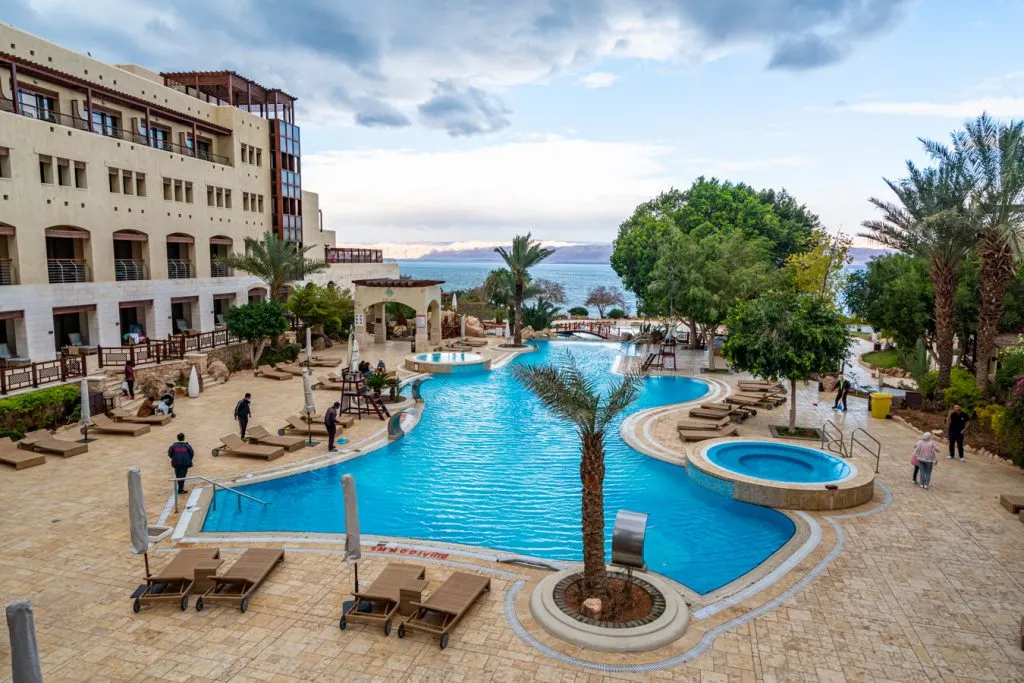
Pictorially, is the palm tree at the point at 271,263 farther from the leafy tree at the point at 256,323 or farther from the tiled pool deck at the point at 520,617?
the tiled pool deck at the point at 520,617

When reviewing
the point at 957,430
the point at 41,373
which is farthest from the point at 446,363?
the point at 957,430

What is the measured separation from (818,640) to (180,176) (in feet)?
124

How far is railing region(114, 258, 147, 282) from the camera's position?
32097 mm

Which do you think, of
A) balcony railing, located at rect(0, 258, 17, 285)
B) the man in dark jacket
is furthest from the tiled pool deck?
balcony railing, located at rect(0, 258, 17, 285)

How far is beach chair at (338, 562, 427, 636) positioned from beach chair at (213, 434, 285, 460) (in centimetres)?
883

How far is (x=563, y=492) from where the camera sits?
626 inches

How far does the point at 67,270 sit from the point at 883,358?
4263 centimetres

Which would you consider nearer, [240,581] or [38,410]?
[240,581]

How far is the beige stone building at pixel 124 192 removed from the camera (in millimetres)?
26672

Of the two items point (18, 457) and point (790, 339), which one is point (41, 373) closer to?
point (18, 457)

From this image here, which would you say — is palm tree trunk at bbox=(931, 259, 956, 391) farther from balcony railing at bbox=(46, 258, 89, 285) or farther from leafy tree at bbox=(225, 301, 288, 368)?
balcony railing at bbox=(46, 258, 89, 285)

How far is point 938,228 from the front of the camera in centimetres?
2172

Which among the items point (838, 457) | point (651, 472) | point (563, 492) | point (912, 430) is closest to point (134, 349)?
point (563, 492)

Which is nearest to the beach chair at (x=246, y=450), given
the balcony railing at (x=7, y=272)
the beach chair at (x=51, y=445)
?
the beach chair at (x=51, y=445)
